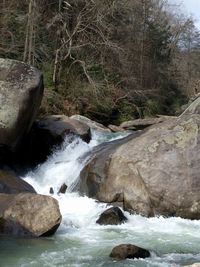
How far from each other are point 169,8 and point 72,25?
18.6m

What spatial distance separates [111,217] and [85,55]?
715 inches

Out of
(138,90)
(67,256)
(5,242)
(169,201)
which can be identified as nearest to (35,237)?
(5,242)

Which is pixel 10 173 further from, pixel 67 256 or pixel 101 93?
pixel 101 93

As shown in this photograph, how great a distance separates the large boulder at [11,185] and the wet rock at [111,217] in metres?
Answer: 1.98

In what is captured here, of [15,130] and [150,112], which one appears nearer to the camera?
[15,130]

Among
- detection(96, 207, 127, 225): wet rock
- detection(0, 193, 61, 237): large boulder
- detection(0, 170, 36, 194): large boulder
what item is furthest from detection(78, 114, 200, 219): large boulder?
detection(0, 193, 61, 237): large boulder

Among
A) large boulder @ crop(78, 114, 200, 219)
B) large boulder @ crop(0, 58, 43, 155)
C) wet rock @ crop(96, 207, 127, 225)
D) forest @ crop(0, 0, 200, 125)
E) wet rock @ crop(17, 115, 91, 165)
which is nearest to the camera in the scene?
wet rock @ crop(96, 207, 127, 225)

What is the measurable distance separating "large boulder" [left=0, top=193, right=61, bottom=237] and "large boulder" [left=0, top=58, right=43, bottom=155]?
137 inches

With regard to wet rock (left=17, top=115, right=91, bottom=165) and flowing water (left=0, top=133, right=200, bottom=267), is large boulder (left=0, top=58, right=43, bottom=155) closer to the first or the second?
flowing water (left=0, top=133, right=200, bottom=267)

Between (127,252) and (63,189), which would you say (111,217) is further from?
(63,189)

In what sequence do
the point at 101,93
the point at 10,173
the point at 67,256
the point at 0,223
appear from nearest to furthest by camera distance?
the point at 67,256 → the point at 0,223 → the point at 10,173 → the point at 101,93

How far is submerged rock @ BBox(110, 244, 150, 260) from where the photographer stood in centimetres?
747

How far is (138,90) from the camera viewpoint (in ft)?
95.7

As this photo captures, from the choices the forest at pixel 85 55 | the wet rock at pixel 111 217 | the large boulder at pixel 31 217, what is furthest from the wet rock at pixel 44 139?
the forest at pixel 85 55
